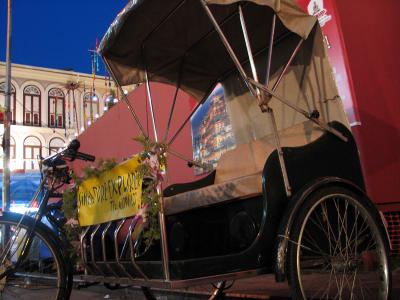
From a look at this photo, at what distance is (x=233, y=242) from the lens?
3.44 metres

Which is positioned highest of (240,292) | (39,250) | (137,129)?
(137,129)

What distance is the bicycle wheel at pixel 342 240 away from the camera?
109 inches

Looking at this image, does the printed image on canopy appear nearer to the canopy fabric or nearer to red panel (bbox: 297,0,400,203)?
the canopy fabric

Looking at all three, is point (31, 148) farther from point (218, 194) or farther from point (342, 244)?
point (342, 244)

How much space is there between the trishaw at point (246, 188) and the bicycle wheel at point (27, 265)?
0.01m

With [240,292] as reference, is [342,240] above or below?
above

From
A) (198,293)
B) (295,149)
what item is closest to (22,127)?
(198,293)

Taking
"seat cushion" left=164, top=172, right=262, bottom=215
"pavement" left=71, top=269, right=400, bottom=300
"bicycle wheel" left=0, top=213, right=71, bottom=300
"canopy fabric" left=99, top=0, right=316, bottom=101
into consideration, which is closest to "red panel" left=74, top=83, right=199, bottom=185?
"canopy fabric" left=99, top=0, right=316, bottom=101

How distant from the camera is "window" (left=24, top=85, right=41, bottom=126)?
28.4 meters

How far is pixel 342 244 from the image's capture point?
3.01 metres

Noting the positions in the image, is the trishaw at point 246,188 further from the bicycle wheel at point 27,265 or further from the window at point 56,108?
the window at point 56,108

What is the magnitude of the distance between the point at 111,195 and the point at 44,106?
27.8m

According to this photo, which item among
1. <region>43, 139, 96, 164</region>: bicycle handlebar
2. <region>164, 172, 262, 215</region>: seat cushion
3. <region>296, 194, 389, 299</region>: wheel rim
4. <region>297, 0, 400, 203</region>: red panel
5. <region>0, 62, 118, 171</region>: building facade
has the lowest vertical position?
<region>296, 194, 389, 299</region>: wheel rim

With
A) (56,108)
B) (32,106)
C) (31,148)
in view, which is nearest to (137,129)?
(31,148)
